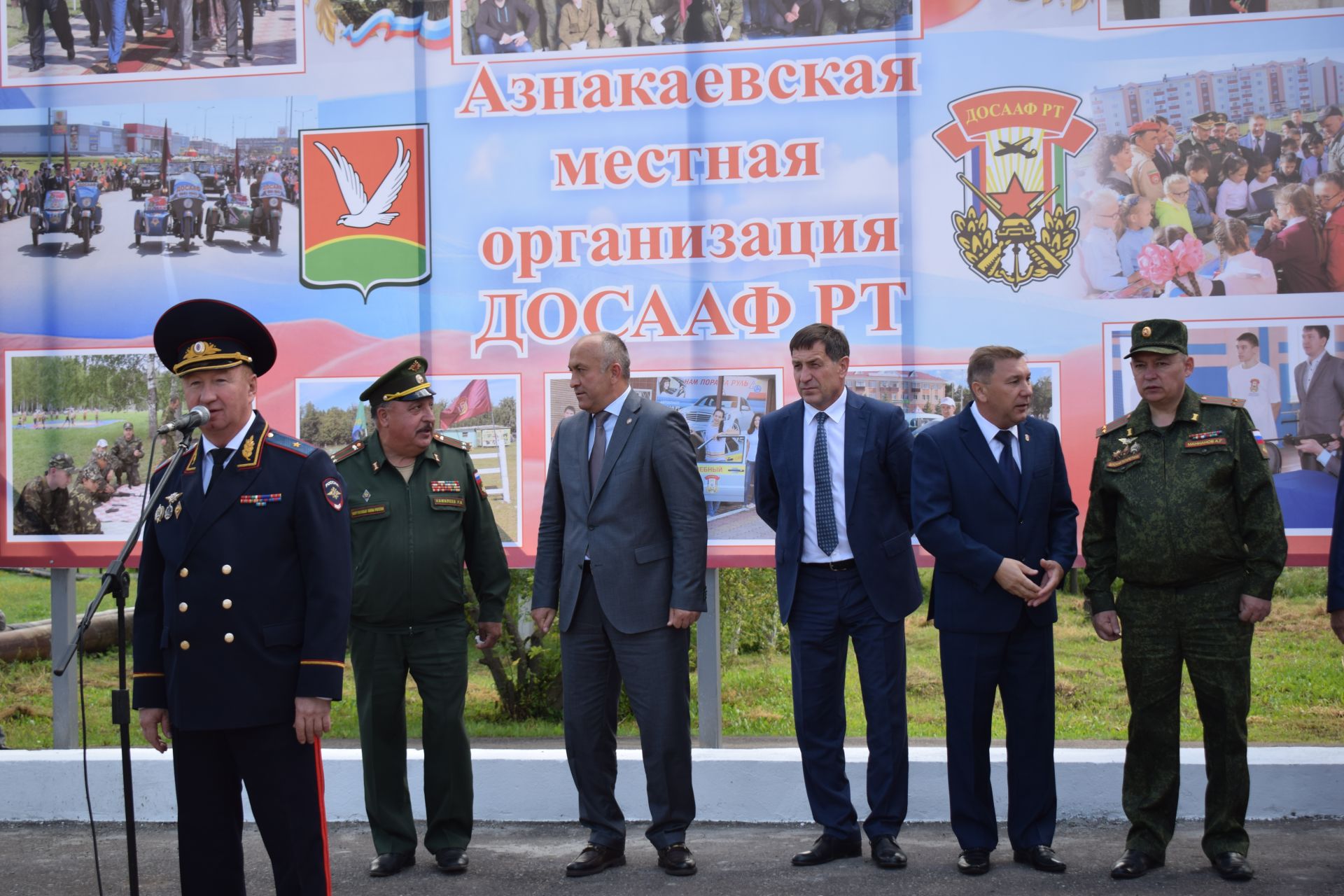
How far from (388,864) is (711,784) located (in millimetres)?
1460

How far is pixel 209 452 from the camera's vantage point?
3.58m

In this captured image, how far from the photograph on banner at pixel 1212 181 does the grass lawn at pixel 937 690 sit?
3.59 metres

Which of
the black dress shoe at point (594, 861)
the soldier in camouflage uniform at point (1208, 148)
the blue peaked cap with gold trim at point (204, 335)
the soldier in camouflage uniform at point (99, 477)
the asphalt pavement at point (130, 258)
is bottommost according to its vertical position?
the black dress shoe at point (594, 861)

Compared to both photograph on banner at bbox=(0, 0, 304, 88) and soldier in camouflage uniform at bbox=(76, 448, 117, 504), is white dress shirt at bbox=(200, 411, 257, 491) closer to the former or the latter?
soldier in camouflage uniform at bbox=(76, 448, 117, 504)

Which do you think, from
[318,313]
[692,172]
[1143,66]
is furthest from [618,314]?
[1143,66]

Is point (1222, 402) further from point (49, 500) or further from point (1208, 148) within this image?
point (49, 500)

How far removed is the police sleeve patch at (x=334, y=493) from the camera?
3.57 metres

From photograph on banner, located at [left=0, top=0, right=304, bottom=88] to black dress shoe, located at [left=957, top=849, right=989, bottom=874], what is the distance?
4.73 metres

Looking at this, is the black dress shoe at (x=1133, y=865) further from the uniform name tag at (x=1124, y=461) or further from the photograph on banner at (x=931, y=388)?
the photograph on banner at (x=931, y=388)

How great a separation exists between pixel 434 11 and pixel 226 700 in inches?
149

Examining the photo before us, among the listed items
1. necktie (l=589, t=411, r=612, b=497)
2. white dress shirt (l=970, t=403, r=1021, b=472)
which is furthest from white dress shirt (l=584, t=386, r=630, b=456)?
white dress shirt (l=970, t=403, r=1021, b=472)

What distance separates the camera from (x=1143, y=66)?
217 inches

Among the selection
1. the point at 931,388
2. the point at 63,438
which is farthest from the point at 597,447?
the point at 63,438

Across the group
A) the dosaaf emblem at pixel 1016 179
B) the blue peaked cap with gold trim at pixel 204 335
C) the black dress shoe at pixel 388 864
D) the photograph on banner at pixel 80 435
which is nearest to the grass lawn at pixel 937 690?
the photograph on banner at pixel 80 435
